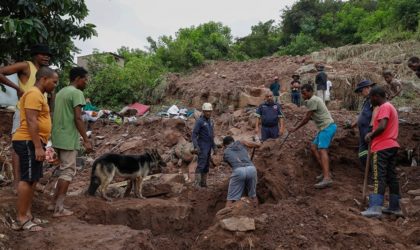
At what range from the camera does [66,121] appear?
5.52 m

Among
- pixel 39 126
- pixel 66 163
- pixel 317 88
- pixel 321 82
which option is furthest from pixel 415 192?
pixel 317 88

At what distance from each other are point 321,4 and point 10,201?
3109 centimetres

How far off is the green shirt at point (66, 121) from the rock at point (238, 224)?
7.06 feet

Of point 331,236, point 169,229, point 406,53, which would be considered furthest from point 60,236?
point 406,53

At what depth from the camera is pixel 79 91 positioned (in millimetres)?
5590

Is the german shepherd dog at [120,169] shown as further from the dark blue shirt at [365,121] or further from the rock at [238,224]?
the dark blue shirt at [365,121]

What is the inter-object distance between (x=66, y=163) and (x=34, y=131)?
0.82 m

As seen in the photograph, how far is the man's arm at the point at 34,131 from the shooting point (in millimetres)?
4781

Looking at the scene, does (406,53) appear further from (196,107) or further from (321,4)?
(321,4)

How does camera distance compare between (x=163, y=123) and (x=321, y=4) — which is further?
(x=321, y=4)

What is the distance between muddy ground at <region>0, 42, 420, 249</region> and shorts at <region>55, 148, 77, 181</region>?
58 cm

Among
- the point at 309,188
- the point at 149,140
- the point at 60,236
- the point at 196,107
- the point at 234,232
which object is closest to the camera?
the point at 60,236

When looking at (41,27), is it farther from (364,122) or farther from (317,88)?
(317,88)

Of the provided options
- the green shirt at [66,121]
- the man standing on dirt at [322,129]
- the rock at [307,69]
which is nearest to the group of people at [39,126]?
the green shirt at [66,121]
